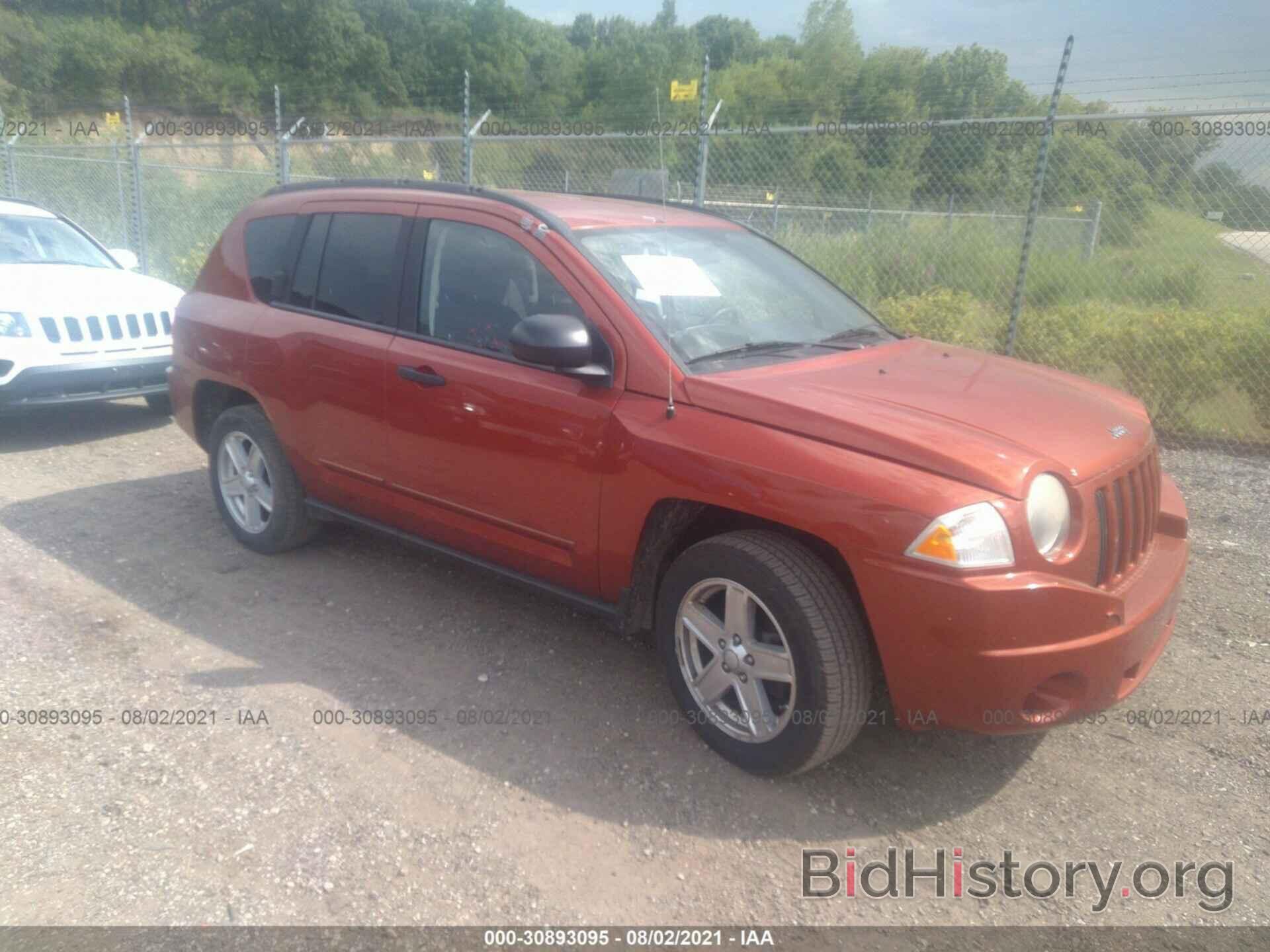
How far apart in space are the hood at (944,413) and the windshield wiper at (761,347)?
0.10 meters

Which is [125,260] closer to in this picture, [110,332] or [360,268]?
[110,332]

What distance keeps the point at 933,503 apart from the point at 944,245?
23.5ft

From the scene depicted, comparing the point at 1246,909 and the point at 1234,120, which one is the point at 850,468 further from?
the point at 1234,120

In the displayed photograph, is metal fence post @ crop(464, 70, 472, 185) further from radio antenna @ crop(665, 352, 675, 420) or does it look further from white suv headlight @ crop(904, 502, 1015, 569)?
white suv headlight @ crop(904, 502, 1015, 569)

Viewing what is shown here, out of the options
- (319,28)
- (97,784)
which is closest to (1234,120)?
(97,784)

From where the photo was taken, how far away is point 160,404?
767 centimetres

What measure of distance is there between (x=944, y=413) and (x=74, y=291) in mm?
6440

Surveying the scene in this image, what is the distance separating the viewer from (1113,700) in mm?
2842

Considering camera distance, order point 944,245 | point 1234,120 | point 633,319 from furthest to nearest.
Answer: point 944,245, point 1234,120, point 633,319

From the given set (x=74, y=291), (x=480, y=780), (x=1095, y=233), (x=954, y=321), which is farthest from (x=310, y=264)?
(x=1095, y=233)

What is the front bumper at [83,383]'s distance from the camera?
648 cm

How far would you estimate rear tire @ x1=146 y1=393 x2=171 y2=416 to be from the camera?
7.54m

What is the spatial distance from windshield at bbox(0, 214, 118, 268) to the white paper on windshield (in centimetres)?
602

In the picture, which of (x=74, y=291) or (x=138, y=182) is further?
(x=138, y=182)
